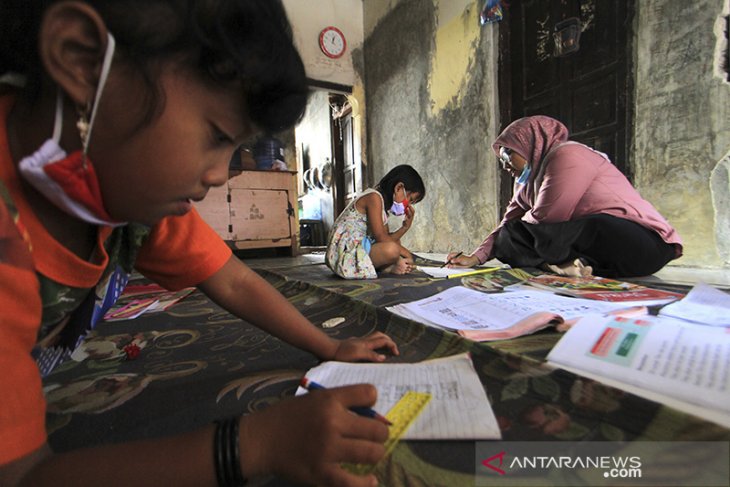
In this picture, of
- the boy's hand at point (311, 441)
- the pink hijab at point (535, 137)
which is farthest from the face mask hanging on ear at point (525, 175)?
the boy's hand at point (311, 441)

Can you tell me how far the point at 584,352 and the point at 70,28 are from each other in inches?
29.9

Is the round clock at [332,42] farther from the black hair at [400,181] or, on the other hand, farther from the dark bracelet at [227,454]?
the dark bracelet at [227,454]

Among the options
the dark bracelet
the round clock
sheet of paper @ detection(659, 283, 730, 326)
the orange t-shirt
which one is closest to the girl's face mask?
sheet of paper @ detection(659, 283, 730, 326)

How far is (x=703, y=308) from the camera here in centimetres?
80

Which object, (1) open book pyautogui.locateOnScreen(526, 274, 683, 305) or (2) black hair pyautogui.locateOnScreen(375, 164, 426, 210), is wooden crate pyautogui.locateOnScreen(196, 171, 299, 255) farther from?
(1) open book pyautogui.locateOnScreen(526, 274, 683, 305)

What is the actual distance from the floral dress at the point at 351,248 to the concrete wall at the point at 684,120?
151 centimetres

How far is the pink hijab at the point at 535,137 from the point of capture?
5.97ft

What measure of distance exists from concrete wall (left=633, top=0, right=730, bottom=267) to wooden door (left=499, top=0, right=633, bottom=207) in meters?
0.12

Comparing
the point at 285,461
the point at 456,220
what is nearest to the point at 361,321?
the point at 285,461

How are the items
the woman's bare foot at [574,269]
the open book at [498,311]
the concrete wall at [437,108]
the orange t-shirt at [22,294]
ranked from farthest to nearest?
1. the concrete wall at [437,108]
2. the woman's bare foot at [574,269]
3. the open book at [498,311]
4. the orange t-shirt at [22,294]

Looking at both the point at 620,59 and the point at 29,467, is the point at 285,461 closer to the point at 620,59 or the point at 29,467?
the point at 29,467

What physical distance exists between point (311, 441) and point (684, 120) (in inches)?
93.1

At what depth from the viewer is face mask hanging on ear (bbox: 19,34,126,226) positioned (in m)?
0.33

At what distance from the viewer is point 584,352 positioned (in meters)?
0.58
